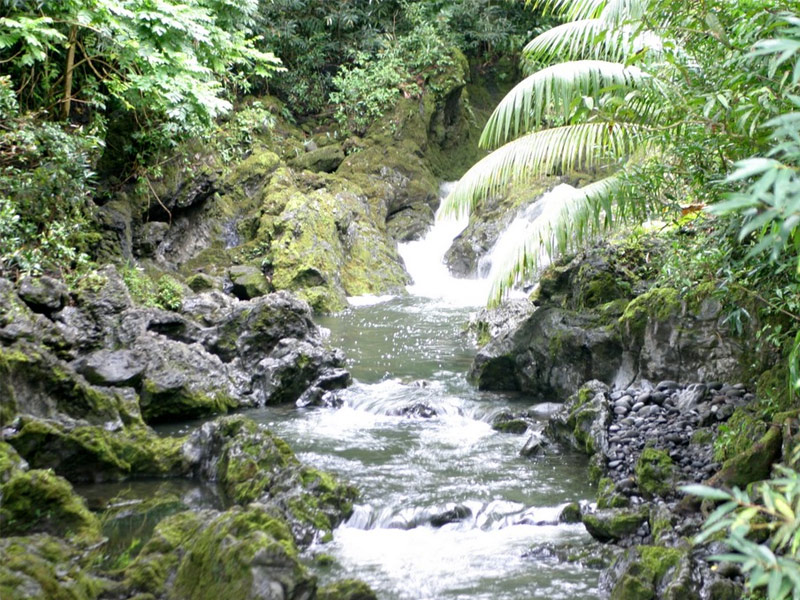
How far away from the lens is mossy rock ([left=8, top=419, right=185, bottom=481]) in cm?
668

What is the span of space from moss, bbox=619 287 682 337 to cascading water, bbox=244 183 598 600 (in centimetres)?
172

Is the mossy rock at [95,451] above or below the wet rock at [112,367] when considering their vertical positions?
below

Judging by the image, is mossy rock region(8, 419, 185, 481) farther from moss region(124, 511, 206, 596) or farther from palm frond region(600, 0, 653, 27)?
palm frond region(600, 0, 653, 27)

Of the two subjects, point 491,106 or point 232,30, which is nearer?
point 232,30

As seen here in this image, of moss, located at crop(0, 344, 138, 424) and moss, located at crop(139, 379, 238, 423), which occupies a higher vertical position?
moss, located at crop(0, 344, 138, 424)

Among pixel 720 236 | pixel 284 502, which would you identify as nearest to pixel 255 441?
pixel 284 502

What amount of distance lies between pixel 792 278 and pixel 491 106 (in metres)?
23.1

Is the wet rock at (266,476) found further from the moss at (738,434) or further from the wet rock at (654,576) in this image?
the moss at (738,434)

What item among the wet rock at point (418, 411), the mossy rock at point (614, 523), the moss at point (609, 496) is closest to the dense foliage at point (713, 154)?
the mossy rock at point (614, 523)

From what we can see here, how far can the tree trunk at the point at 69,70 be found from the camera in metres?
12.0

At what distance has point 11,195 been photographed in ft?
35.4

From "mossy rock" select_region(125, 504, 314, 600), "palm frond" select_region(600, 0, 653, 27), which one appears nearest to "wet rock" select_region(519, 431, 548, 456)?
"mossy rock" select_region(125, 504, 314, 600)

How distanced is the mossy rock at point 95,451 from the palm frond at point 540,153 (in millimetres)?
3838

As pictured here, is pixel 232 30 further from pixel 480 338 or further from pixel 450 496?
pixel 450 496
